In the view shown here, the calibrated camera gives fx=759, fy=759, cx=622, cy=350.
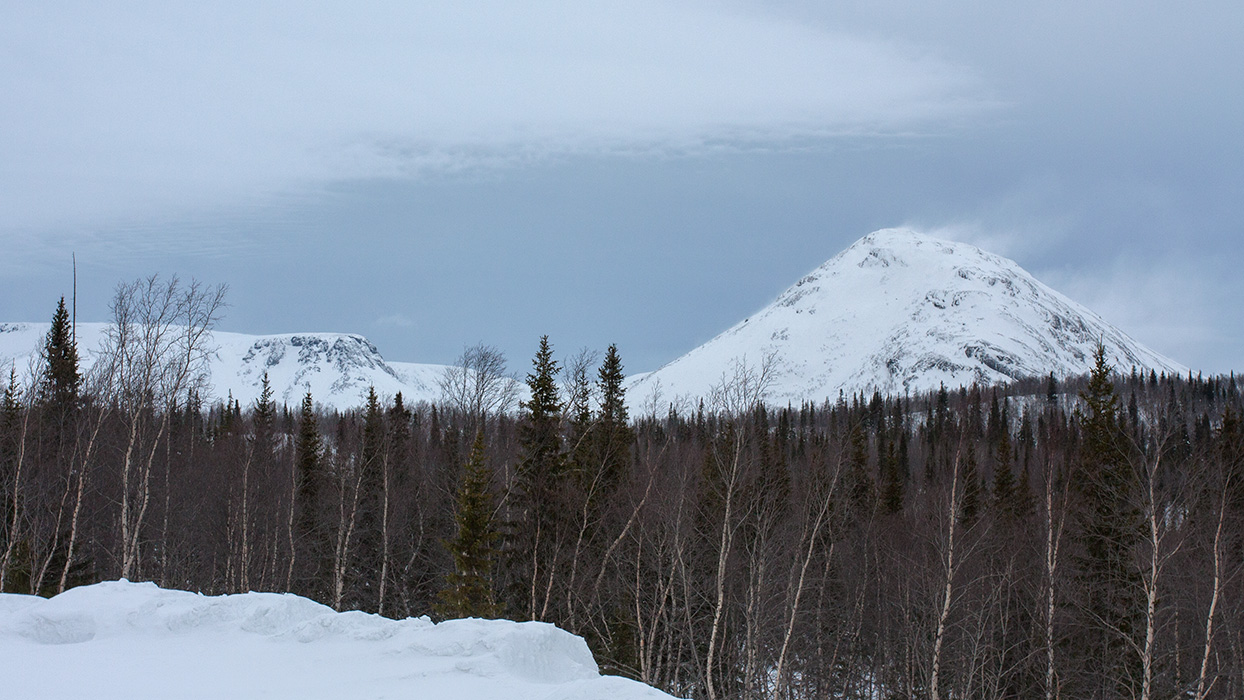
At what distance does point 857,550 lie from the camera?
4266cm

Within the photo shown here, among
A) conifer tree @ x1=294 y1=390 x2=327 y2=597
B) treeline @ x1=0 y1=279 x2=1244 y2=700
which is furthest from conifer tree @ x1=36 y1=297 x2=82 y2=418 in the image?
conifer tree @ x1=294 y1=390 x2=327 y2=597

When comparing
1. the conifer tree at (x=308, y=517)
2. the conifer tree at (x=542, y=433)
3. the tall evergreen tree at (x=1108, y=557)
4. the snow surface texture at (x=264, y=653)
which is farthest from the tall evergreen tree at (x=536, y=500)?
the tall evergreen tree at (x=1108, y=557)

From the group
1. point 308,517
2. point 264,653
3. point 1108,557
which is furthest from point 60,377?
point 1108,557

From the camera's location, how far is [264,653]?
11.5m

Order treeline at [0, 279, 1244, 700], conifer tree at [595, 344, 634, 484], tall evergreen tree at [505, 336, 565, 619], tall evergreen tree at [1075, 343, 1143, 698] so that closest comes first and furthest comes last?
treeline at [0, 279, 1244, 700] → tall evergreen tree at [1075, 343, 1143, 698] → tall evergreen tree at [505, 336, 565, 619] → conifer tree at [595, 344, 634, 484]

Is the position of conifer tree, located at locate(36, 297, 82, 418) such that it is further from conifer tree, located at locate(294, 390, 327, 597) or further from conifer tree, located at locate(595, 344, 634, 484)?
conifer tree, located at locate(595, 344, 634, 484)

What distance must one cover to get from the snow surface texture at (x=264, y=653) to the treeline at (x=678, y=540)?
11.3 m

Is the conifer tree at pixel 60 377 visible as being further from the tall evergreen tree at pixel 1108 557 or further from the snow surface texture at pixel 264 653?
the tall evergreen tree at pixel 1108 557

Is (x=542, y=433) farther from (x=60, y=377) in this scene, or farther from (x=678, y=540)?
(x=60, y=377)

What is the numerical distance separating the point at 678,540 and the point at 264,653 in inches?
607

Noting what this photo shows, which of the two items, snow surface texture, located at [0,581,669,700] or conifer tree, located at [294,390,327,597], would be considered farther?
conifer tree, located at [294,390,327,597]

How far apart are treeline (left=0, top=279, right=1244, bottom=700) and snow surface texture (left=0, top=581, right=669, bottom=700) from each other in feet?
37.0

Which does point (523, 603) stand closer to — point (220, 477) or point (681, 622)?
point (681, 622)

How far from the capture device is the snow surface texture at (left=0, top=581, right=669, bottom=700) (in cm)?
982
